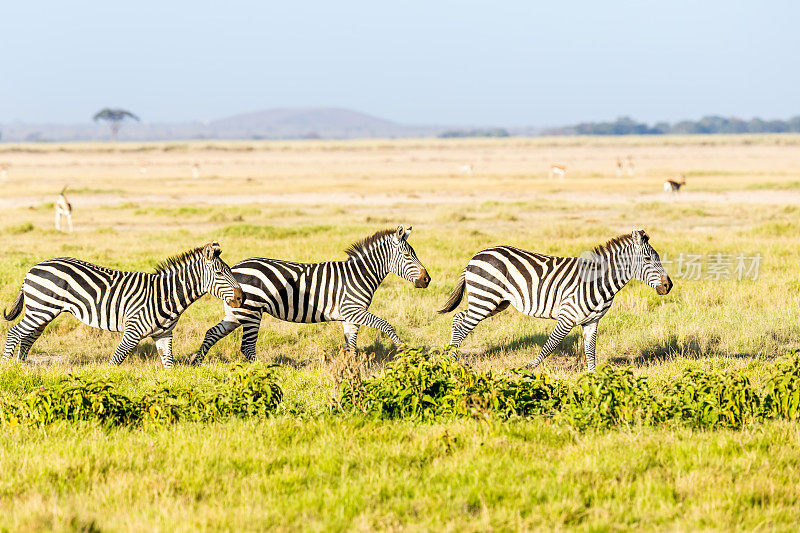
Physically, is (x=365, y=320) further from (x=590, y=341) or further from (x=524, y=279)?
(x=590, y=341)

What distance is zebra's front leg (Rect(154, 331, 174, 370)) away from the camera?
8.66 meters

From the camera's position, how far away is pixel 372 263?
9.44m

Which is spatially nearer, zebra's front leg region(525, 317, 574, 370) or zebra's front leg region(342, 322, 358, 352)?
zebra's front leg region(525, 317, 574, 370)

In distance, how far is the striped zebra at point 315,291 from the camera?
9.00m

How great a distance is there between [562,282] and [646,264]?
952 mm

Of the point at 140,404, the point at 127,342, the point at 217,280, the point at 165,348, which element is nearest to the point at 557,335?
the point at 217,280

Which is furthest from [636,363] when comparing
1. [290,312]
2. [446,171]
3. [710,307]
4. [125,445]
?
[446,171]

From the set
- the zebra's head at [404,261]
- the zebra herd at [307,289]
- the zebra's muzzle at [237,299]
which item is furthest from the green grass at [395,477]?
A: the zebra's head at [404,261]

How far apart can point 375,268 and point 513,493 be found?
16.2 ft

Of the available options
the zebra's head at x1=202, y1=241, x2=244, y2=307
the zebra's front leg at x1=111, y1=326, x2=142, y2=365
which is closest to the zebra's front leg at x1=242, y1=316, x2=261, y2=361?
the zebra's head at x1=202, y1=241, x2=244, y2=307

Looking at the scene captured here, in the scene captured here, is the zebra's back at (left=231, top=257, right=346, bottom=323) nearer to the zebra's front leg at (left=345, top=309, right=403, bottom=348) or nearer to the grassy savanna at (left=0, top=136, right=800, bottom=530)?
the zebra's front leg at (left=345, top=309, right=403, bottom=348)

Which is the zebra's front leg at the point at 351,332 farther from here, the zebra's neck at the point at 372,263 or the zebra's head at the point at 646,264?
the zebra's head at the point at 646,264

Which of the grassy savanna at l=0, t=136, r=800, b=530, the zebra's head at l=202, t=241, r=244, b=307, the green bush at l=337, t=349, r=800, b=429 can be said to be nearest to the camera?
the grassy savanna at l=0, t=136, r=800, b=530

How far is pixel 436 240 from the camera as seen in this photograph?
62.5ft
